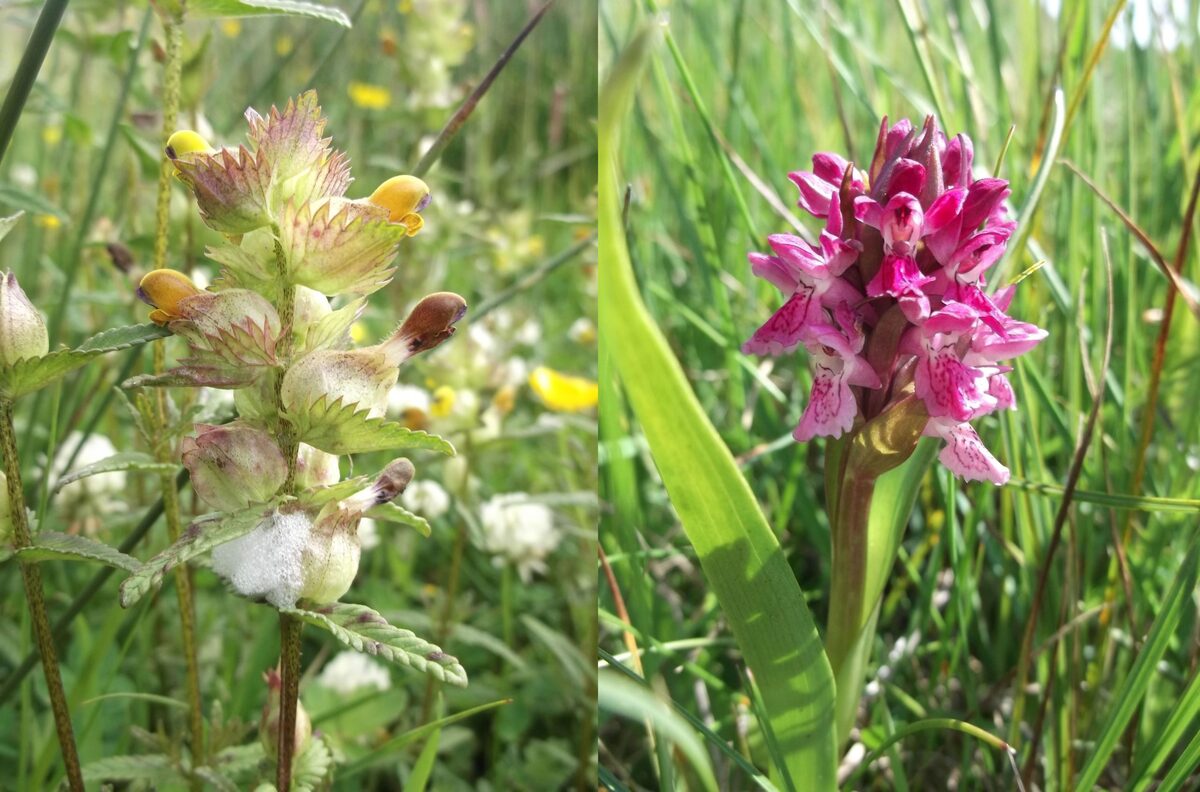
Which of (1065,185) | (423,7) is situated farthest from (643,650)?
(423,7)

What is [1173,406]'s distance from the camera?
3.36 ft

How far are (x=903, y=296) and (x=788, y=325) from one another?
0.20 ft

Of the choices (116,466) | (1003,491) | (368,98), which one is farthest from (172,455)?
(368,98)

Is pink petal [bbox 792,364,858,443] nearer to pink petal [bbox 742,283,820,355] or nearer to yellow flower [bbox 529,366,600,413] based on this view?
pink petal [bbox 742,283,820,355]

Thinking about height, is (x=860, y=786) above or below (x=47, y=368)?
below

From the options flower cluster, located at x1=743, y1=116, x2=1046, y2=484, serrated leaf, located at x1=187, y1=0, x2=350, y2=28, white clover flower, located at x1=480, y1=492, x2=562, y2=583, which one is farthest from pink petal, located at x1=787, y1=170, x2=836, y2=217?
white clover flower, located at x1=480, y1=492, x2=562, y2=583

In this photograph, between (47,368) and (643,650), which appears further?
(643,650)

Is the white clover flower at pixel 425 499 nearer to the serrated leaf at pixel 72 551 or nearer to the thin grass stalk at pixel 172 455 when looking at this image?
the thin grass stalk at pixel 172 455

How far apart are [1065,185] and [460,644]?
709 mm

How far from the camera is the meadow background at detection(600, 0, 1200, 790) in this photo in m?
0.63

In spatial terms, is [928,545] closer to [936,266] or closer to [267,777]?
[936,266]

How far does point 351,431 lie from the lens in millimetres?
406

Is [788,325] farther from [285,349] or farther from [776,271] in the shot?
[285,349]

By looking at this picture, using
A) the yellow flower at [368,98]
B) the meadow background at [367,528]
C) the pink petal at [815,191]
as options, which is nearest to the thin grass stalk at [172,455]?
the meadow background at [367,528]
